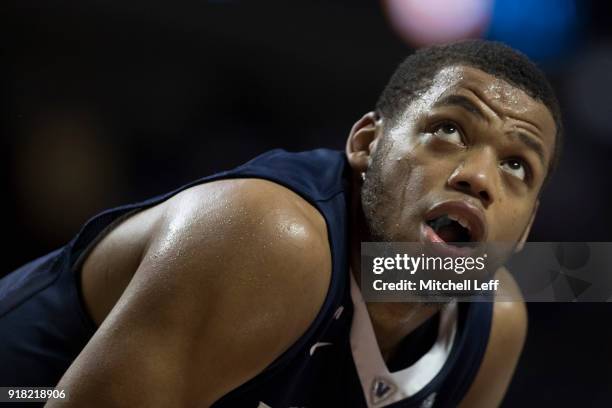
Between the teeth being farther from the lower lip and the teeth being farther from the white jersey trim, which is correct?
the white jersey trim

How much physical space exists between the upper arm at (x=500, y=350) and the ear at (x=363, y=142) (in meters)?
0.48

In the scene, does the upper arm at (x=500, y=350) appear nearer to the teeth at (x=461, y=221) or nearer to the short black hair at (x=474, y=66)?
the short black hair at (x=474, y=66)

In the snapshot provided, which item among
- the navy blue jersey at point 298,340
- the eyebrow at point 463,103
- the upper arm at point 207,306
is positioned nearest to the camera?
the upper arm at point 207,306

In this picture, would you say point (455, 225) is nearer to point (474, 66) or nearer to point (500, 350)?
point (474, 66)

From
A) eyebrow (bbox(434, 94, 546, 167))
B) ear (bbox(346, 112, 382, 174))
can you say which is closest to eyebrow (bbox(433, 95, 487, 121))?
eyebrow (bbox(434, 94, 546, 167))

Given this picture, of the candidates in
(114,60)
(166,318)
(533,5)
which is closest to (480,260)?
(166,318)

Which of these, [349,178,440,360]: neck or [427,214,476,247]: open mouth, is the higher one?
[427,214,476,247]: open mouth

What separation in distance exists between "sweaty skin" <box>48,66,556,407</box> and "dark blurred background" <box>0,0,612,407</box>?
1.12 m

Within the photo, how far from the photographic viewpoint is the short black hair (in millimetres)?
1509

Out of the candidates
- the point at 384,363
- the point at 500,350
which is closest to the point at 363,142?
the point at 384,363

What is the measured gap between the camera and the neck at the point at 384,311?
1.49 meters

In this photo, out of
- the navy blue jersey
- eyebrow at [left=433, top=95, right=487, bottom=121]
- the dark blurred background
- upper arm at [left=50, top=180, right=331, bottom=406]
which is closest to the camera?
upper arm at [left=50, top=180, right=331, bottom=406]

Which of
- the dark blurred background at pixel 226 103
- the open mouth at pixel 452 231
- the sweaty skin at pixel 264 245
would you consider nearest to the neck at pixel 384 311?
the sweaty skin at pixel 264 245

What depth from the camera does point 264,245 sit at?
1181 mm
